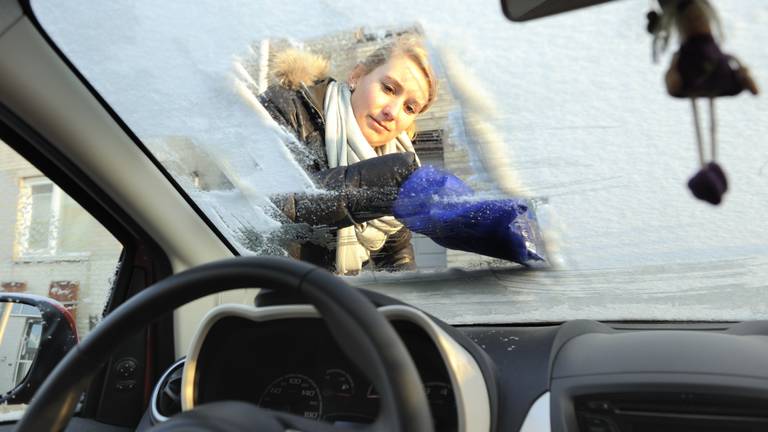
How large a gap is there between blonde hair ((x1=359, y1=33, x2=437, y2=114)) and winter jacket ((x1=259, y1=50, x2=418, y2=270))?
8.4 inches

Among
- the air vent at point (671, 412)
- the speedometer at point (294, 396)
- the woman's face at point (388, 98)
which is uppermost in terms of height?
the woman's face at point (388, 98)

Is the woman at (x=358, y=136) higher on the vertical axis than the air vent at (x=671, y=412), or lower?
higher

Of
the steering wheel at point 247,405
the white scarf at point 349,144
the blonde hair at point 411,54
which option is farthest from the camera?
the white scarf at point 349,144

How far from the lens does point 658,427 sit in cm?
180

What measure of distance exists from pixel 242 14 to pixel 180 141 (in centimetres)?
60

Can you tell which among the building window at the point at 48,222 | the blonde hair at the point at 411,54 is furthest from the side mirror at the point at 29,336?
→ the blonde hair at the point at 411,54

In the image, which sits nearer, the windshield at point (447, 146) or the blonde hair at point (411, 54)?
the windshield at point (447, 146)

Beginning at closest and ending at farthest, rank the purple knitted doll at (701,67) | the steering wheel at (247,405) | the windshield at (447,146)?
the purple knitted doll at (701,67) → the steering wheel at (247,405) → the windshield at (447,146)

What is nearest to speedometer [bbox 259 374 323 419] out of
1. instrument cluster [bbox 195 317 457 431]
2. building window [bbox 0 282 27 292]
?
instrument cluster [bbox 195 317 457 431]

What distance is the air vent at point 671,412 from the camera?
1702 millimetres

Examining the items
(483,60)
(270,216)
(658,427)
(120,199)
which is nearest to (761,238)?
(658,427)

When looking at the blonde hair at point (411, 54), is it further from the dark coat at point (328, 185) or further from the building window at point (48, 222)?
the building window at point (48, 222)

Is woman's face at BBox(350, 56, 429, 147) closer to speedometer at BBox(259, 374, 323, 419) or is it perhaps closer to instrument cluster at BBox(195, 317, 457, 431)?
instrument cluster at BBox(195, 317, 457, 431)

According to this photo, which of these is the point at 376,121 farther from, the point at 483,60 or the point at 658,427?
the point at 658,427
